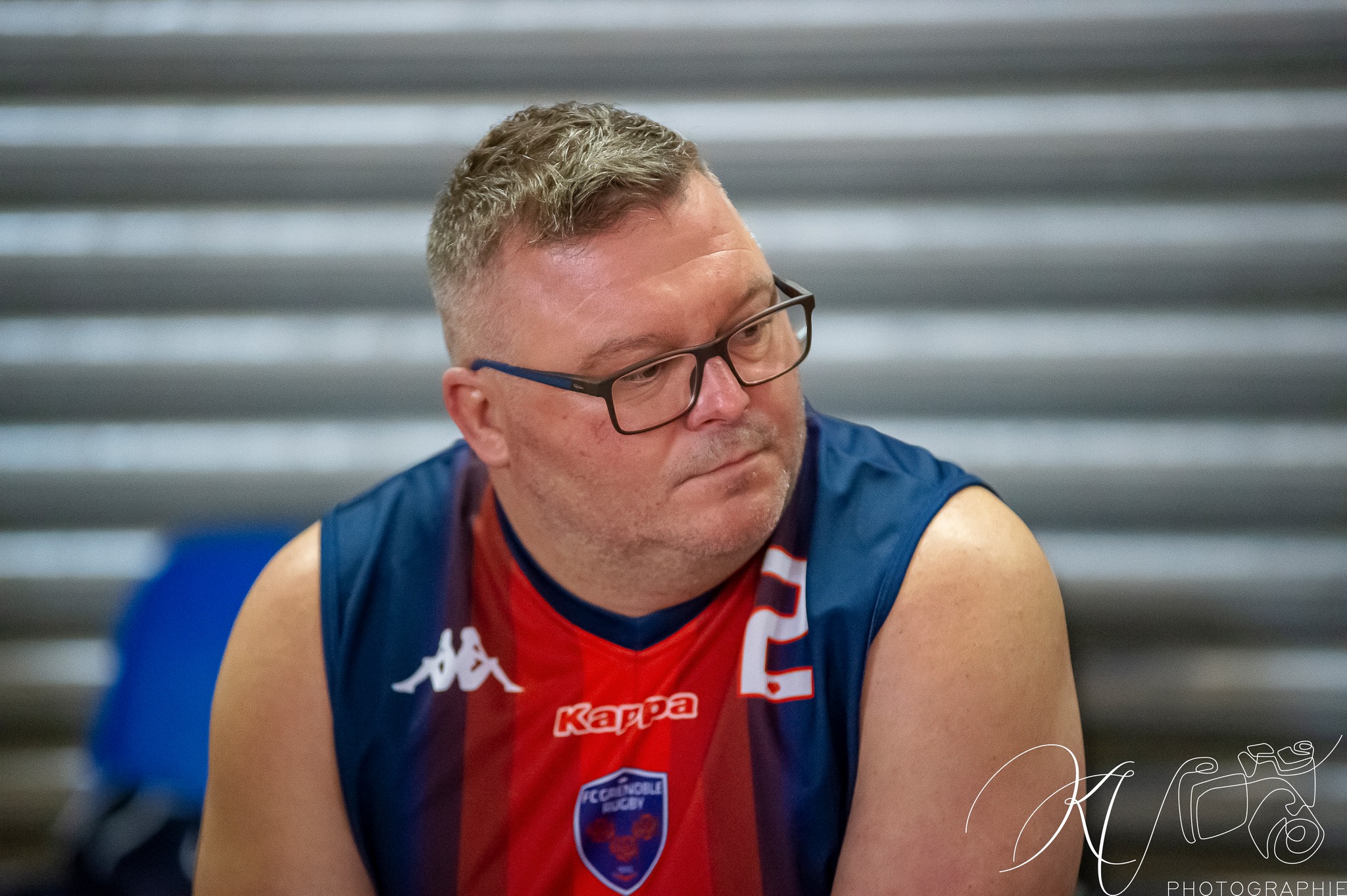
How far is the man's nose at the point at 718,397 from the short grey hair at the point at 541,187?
11.2 inches

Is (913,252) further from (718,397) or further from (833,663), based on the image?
(833,663)

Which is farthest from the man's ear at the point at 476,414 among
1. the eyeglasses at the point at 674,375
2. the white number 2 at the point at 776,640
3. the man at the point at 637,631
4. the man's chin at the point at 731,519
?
the white number 2 at the point at 776,640

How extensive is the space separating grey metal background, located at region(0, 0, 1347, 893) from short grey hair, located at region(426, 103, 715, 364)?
0.64 metres

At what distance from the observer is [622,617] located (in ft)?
6.01

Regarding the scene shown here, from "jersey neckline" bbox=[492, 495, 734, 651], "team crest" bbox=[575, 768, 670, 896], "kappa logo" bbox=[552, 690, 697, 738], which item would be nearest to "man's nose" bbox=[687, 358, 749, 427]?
"jersey neckline" bbox=[492, 495, 734, 651]

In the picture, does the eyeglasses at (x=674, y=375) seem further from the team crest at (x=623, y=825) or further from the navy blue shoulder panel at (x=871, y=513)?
the team crest at (x=623, y=825)

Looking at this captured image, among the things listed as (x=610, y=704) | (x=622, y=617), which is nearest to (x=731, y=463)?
(x=622, y=617)

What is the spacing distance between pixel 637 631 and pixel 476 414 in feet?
1.60

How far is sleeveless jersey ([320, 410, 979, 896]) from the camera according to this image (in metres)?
1.71

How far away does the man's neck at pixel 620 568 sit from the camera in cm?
175

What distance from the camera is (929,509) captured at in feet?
5.72

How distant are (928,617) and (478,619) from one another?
31.4 inches

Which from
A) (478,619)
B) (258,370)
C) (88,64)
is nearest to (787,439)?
(478,619)

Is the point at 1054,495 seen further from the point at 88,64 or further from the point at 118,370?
the point at 88,64
